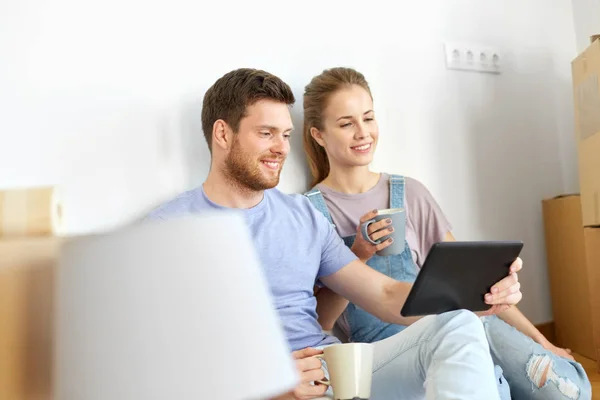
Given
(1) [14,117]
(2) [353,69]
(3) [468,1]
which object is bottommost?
(1) [14,117]

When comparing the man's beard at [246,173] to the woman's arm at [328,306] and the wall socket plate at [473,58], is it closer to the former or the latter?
the woman's arm at [328,306]

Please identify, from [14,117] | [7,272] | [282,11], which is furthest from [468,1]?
[7,272]

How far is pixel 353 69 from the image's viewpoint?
172cm

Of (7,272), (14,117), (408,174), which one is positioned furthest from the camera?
(408,174)

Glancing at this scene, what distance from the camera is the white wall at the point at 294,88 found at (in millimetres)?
1394

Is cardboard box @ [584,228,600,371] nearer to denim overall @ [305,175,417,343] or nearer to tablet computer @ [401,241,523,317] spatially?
denim overall @ [305,175,417,343]

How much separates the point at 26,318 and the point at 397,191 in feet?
3.82

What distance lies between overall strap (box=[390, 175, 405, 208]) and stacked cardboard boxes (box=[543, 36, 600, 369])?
53cm

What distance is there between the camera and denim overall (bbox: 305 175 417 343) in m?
1.56

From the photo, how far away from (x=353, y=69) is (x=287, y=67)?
182 mm

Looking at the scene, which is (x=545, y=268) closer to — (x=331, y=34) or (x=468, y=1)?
(x=468, y=1)

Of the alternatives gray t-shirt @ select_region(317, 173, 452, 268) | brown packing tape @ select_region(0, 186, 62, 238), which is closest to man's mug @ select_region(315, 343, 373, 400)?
brown packing tape @ select_region(0, 186, 62, 238)

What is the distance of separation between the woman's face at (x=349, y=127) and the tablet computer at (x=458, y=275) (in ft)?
1.85

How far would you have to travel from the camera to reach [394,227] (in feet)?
4.59
